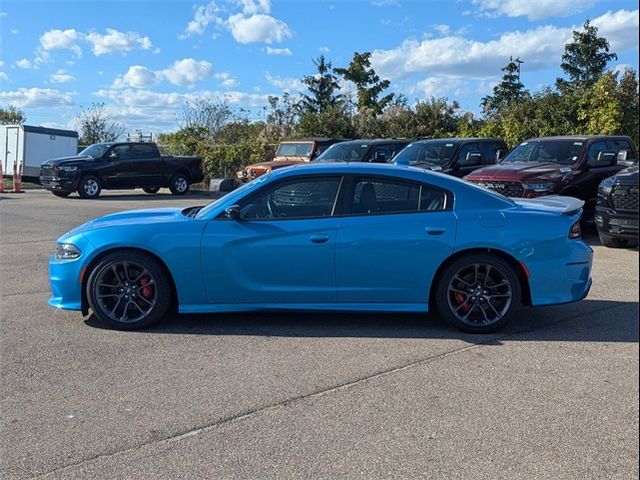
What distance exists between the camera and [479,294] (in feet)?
18.3

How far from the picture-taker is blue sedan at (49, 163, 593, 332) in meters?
5.47

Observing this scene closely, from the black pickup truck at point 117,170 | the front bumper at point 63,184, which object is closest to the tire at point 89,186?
the black pickup truck at point 117,170

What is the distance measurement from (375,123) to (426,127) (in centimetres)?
253

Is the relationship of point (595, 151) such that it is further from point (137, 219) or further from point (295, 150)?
point (295, 150)

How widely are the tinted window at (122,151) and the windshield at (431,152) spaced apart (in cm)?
1058

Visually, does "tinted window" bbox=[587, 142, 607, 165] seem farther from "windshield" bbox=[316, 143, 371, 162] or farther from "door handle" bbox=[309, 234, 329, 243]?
"door handle" bbox=[309, 234, 329, 243]

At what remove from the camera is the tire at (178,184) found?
72.6 feet

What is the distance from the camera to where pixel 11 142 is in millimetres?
26188

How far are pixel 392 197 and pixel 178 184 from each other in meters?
17.6

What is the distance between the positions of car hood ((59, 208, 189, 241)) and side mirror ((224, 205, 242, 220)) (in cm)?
40

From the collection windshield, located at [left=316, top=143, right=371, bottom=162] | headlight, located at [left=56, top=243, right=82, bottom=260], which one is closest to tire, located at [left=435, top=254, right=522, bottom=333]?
headlight, located at [left=56, top=243, right=82, bottom=260]

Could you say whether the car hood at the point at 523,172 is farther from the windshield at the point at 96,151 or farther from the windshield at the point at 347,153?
the windshield at the point at 96,151

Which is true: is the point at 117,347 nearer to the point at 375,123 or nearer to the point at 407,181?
the point at 407,181

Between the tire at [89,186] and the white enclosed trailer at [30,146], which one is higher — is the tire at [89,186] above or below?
below
